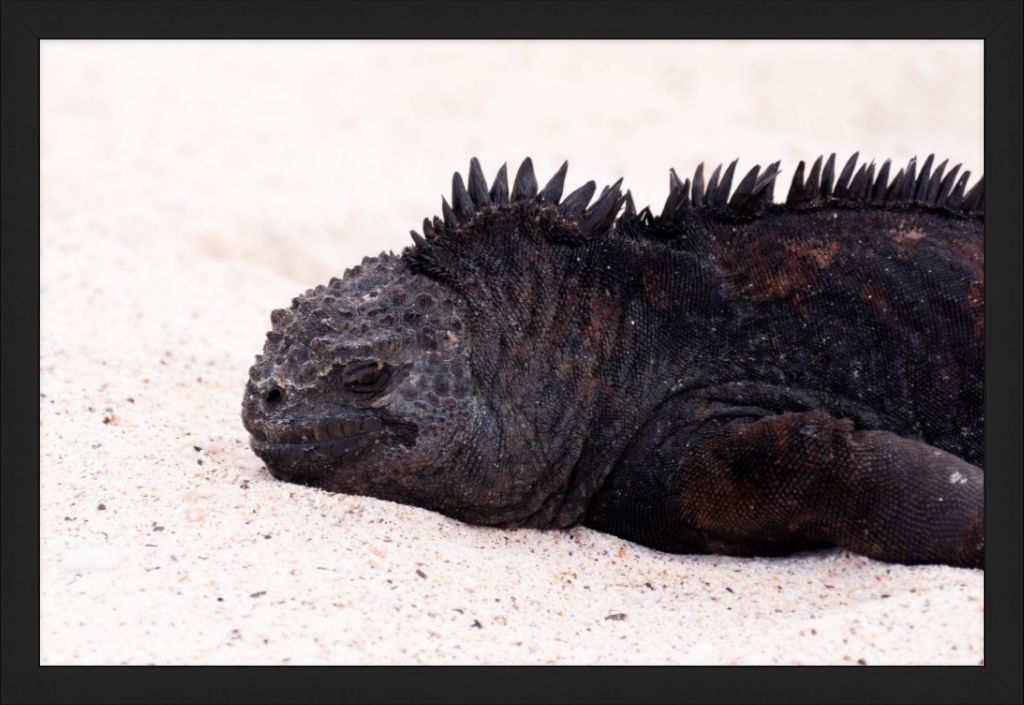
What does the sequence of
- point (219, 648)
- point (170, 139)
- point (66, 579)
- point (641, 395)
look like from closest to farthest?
point (219, 648) < point (66, 579) < point (641, 395) < point (170, 139)

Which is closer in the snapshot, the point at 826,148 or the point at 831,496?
the point at 831,496

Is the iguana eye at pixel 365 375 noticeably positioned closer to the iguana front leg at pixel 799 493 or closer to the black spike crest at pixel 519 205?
the black spike crest at pixel 519 205

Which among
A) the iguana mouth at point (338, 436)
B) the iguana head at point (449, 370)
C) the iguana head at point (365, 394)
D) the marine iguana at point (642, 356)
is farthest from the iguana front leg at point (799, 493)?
the iguana mouth at point (338, 436)

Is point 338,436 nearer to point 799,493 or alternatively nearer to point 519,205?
point 519,205

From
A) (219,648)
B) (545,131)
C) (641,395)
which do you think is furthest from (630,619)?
(545,131)

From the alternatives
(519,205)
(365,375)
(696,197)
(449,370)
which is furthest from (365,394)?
(696,197)

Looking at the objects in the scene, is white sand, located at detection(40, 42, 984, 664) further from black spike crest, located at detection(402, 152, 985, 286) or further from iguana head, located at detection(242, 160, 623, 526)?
black spike crest, located at detection(402, 152, 985, 286)

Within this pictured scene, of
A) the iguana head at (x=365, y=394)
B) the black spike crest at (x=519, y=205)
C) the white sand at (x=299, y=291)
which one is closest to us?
the white sand at (x=299, y=291)

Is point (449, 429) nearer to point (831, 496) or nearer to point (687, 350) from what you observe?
point (687, 350)
